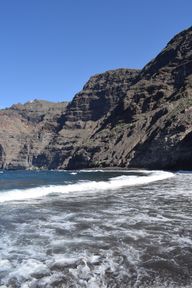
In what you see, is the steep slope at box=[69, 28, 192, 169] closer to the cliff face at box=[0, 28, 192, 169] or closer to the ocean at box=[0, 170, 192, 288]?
the cliff face at box=[0, 28, 192, 169]

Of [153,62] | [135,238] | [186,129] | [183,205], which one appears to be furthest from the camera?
[153,62]

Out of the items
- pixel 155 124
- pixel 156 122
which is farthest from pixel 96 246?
pixel 156 122

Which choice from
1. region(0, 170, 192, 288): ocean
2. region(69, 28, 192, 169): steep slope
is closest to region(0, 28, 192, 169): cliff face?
region(69, 28, 192, 169): steep slope

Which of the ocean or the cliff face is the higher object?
the cliff face

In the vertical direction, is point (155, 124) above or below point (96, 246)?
above

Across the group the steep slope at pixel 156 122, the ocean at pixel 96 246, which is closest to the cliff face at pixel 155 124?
the steep slope at pixel 156 122

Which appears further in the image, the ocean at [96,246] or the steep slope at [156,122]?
the steep slope at [156,122]

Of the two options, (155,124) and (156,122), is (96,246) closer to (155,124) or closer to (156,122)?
(155,124)

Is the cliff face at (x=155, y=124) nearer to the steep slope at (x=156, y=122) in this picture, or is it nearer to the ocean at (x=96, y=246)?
the steep slope at (x=156, y=122)

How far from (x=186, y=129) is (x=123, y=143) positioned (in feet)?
108

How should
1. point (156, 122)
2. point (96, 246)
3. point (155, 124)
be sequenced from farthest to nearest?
point (156, 122)
point (155, 124)
point (96, 246)

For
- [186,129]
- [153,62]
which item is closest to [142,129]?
[186,129]

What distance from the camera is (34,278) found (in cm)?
962

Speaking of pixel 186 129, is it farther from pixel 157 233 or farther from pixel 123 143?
pixel 157 233
